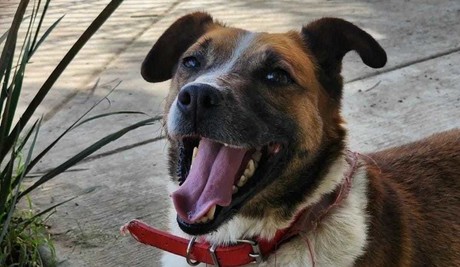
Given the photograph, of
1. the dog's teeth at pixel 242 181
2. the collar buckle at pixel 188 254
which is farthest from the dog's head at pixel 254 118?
the collar buckle at pixel 188 254

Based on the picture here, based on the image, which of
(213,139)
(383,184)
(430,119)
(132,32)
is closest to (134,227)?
(213,139)

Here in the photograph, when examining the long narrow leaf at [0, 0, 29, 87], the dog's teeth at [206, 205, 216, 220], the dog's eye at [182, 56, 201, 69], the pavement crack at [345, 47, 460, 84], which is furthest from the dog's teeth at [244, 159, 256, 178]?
the pavement crack at [345, 47, 460, 84]

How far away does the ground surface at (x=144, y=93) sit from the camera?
13.2 feet

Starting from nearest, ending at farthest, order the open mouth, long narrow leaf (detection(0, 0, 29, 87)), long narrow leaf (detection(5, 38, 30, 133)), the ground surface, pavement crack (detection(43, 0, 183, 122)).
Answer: the open mouth, long narrow leaf (detection(0, 0, 29, 87)), long narrow leaf (detection(5, 38, 30, 133)), the ground surface, pavement crack (detection(43, 0, 183, 122))

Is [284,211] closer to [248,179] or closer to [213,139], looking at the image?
[248,179]

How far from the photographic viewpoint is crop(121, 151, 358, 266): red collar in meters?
2.82

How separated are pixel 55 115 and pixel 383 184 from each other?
8.78 feet

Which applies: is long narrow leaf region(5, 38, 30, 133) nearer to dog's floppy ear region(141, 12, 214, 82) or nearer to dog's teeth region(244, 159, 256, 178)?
dog's floppy ear region(141, 12, 214, 82)

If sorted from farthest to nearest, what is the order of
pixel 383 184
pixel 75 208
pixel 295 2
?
pixel 295 2
pixel 75 208
pixel 383 184

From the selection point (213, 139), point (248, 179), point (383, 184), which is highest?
point (213, 139)

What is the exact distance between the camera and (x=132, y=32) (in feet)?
21.6

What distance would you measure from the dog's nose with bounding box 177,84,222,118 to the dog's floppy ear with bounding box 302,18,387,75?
27.3 inches

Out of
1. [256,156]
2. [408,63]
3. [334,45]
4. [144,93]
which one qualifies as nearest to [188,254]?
[256,156]

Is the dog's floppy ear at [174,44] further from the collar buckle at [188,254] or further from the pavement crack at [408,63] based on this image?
the pavement crack at [408,63]
